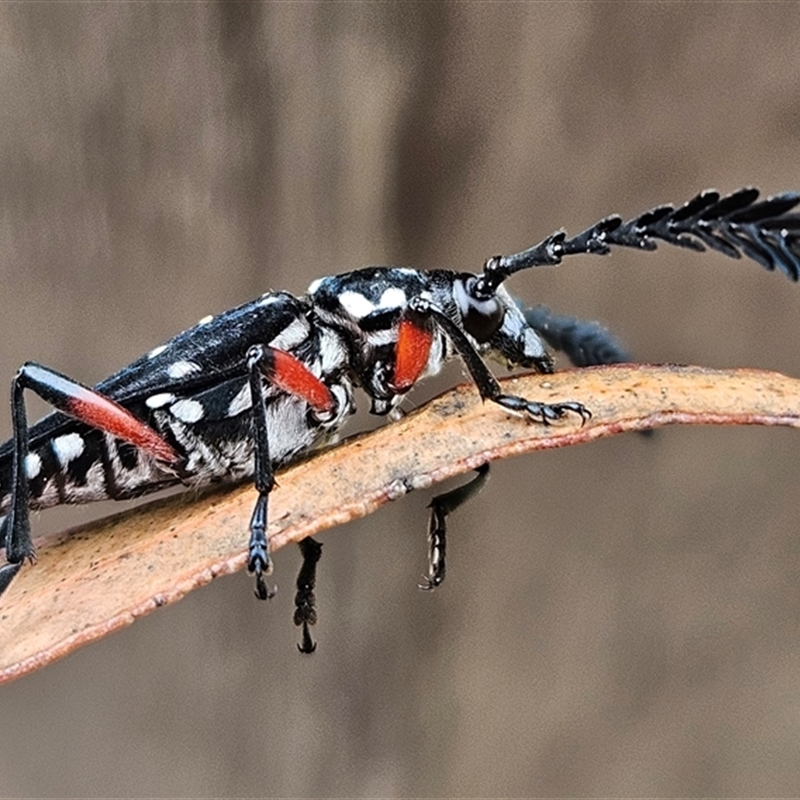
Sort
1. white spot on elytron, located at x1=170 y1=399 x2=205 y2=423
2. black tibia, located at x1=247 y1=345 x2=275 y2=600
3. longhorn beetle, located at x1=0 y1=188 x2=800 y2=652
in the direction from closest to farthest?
1. black tibia, located at x1=247 y1=345 x2=275 y2=600
2. longhorn beetle, located at x1=0 y1=188 x2=800 y2=652
3. white spot on elytron, located at x1=170 y1=399 x2=205 y2=423

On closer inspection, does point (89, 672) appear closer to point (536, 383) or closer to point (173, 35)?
point (173, 35)

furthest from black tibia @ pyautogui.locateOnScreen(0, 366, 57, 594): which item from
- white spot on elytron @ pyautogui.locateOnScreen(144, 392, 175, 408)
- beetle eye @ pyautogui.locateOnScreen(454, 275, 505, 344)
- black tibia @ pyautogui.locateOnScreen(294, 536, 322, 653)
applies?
beetle eye @ pyautogui.locateOnScreen(454, 275, 505, 344)

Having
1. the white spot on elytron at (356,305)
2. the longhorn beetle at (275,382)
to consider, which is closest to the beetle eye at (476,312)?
the longhorn beetle at (275,382)

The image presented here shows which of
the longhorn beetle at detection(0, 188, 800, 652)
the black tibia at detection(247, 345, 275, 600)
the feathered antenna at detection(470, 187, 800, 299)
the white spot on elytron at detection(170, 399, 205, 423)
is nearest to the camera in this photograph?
the black tibia at detection(247, 345, 275, 600)

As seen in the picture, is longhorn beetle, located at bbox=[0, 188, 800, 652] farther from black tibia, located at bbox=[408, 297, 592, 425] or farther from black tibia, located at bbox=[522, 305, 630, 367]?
black tibia, located at bbox=[522, 305, 630, 367]

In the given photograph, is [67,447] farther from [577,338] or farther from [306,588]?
[577,338]

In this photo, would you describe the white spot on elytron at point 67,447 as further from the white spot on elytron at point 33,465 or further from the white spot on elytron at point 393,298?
the white spot on elytron at point 393,298

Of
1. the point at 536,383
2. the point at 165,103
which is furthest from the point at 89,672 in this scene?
the point at 536,383

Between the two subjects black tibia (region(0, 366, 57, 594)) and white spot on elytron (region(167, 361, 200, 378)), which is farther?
white spot on elytron (region(167, 361, 200, 378))
